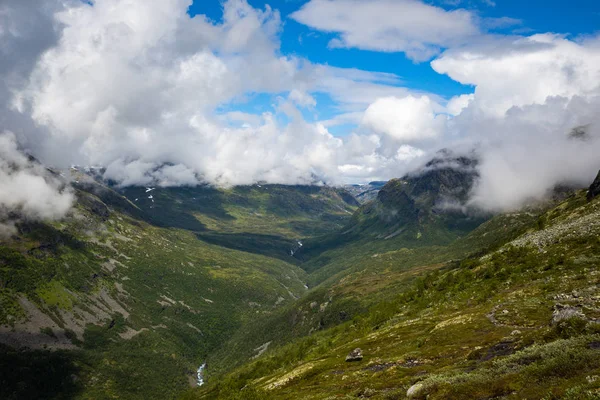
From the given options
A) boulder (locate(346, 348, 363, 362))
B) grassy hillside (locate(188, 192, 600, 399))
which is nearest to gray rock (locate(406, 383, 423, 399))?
grassy hillside (locate(188, 192, 600, 399))

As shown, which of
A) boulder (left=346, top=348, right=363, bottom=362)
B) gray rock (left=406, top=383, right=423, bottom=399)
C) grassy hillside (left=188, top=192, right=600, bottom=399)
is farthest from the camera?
boulder (left=346, top=348, right=363, bottom=362)

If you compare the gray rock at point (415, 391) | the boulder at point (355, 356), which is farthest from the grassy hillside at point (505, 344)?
the boulder at point (355, 356)

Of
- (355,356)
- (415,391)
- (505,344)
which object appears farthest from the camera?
(355,356)

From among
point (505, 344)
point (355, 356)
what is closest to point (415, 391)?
point (505, 344)

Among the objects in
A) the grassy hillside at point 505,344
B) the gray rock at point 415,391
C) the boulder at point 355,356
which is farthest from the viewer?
the boulder at point 355,356

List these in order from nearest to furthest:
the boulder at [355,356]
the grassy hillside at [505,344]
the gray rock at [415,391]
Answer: the grassy hillside at [505,344]
the gray rock at [415,391]
the boulder at [355,356]

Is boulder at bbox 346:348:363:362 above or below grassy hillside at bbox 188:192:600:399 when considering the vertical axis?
below

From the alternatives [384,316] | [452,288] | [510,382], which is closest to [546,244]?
[452,288]

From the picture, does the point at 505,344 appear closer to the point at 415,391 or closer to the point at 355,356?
the point at 415,391

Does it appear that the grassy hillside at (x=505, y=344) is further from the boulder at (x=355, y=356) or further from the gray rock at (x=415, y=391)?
the boulder at (x=355, y=356)

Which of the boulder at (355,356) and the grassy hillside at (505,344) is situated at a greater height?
the grassy hillside at (505,344)

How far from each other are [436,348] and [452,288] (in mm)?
94050

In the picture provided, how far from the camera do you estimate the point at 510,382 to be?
2677 centimetres

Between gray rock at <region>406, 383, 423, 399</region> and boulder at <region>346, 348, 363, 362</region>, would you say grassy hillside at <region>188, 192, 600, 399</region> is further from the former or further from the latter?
boulder at <region>346, 348, 363, 362</region>
